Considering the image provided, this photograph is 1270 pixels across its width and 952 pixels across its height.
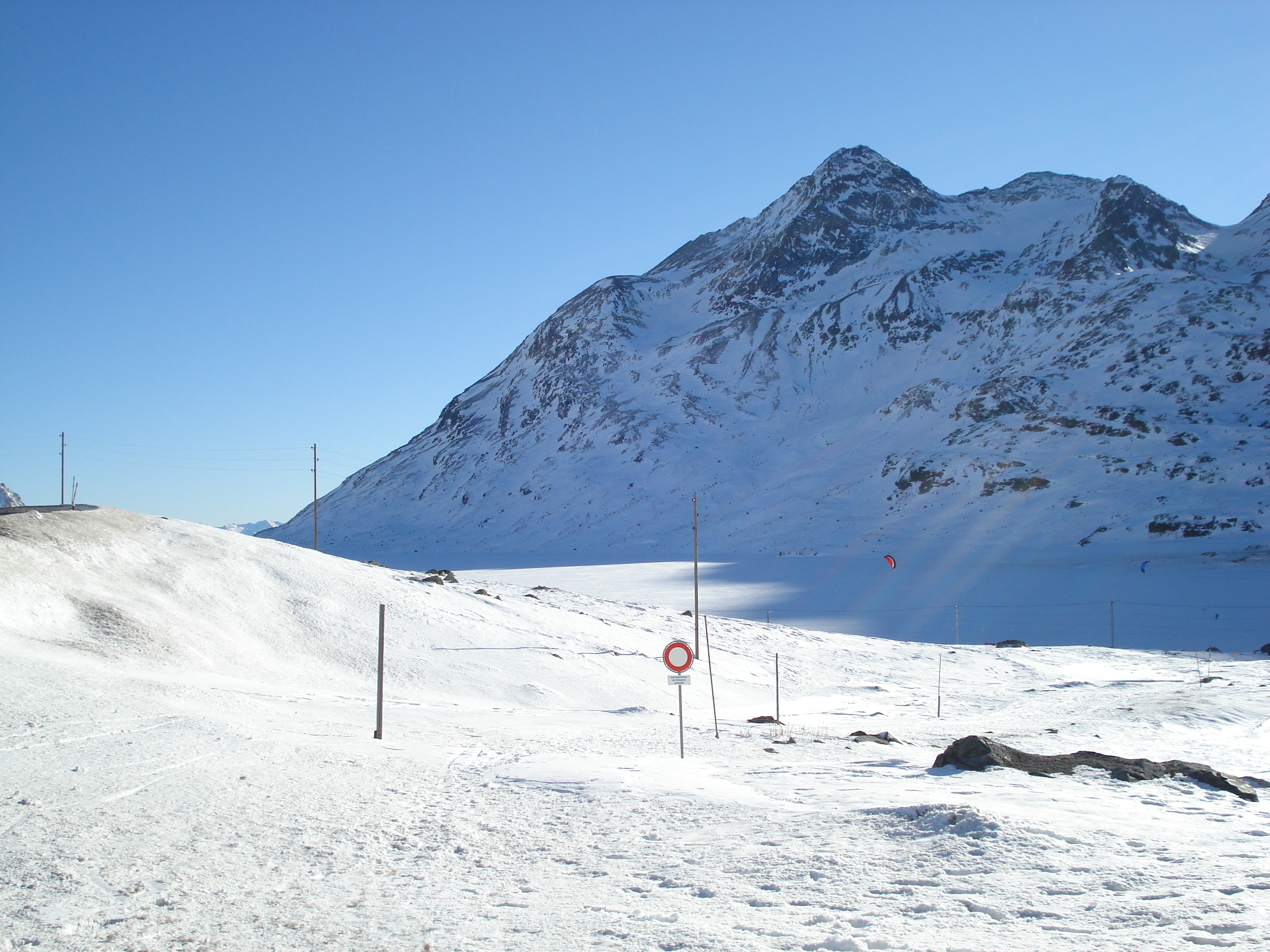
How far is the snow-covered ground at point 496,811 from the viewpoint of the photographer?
15.9 ft

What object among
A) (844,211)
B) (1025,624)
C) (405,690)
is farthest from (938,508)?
(844,211)

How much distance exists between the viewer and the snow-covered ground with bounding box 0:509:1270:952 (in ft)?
15.9

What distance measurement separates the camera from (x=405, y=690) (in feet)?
55.1

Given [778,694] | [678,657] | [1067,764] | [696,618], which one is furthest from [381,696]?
[696,618]

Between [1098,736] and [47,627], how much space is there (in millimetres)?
19207

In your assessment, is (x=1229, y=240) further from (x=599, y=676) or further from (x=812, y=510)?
(x=599, y=676)

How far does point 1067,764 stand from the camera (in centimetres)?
994

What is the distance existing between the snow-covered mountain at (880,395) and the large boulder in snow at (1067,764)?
54.7 m

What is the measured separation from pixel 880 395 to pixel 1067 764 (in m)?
103

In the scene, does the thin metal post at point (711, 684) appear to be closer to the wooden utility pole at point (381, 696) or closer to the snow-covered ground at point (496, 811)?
the snow-covered ground at point (496, 811)

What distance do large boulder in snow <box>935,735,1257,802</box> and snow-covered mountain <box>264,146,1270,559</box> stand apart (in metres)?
54.7

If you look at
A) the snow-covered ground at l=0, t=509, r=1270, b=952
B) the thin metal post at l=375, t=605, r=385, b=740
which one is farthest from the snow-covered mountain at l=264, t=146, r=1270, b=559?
the thin metal post at l=375, t=605, r=385, b=740

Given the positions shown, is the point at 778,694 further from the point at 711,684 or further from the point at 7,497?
the point at 7,497

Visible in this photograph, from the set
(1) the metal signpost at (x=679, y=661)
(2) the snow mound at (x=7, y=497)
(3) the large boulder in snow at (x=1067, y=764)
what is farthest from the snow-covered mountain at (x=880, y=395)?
(1) the metal signpost at (x=679, y=661)
